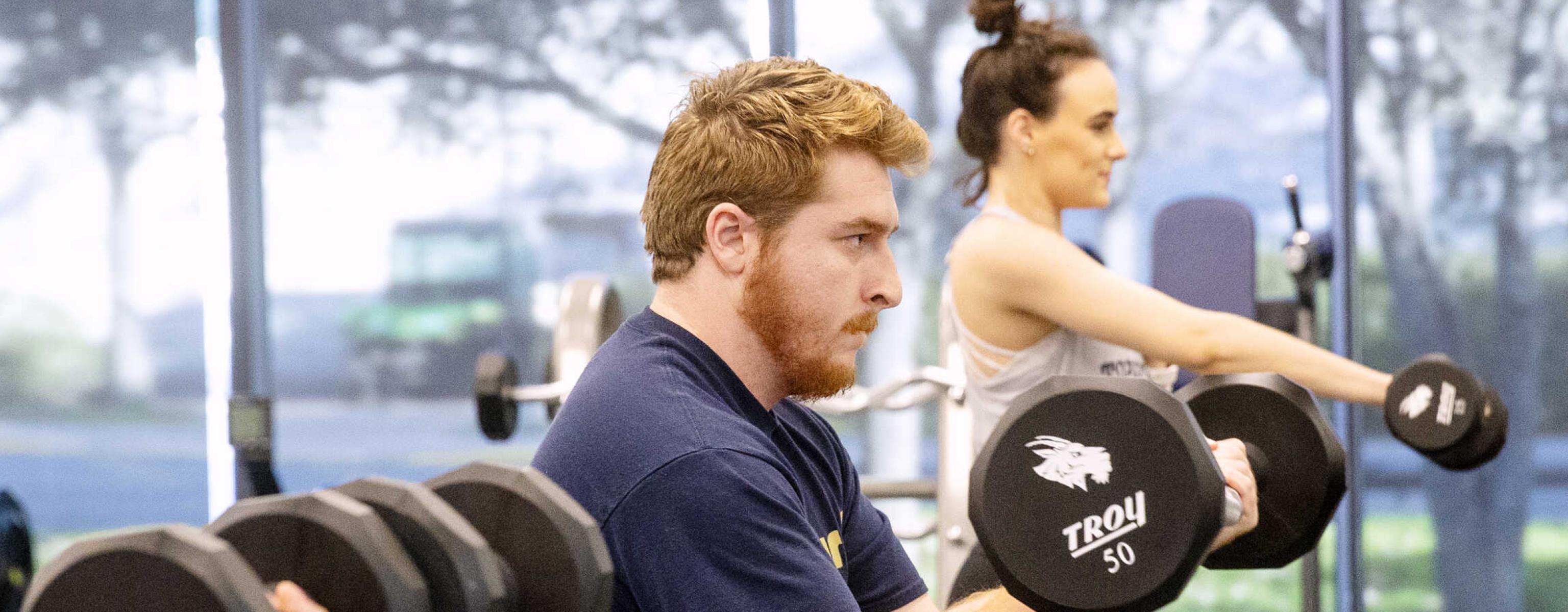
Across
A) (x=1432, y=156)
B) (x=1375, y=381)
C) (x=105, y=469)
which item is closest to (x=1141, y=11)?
(x=1432, y=156)

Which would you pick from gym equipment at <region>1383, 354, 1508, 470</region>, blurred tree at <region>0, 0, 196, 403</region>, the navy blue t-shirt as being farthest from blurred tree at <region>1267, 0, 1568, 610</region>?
blurred tree at <region>0, 0, 196, 403</region>

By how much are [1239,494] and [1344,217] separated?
275 centimetres

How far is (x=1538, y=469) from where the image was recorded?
144 inches

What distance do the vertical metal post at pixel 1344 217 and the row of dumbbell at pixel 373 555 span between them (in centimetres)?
328

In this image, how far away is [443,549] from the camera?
31.4 inches

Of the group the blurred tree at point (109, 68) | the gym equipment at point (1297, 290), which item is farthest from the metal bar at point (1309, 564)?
the blurred tree at point (109, 68)

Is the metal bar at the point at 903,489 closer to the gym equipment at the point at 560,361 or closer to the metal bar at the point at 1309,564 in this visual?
the gym equipment at the point at 560,361

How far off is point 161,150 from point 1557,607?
435cm

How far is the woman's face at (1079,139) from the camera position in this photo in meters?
2.06

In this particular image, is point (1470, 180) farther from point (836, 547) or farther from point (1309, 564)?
point (836, 547)

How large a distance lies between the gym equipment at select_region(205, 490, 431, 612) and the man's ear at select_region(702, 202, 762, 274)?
403 millimetres

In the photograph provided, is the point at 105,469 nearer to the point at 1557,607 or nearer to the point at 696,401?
the point at 696,401

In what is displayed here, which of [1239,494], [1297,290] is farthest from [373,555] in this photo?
[1297,290]

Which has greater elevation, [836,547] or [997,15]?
[997,15]
